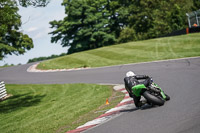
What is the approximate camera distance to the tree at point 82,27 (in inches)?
2109

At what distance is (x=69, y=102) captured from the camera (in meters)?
11.8

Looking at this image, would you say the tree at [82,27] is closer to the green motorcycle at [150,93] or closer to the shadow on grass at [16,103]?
the shadow on grass at [16,103]

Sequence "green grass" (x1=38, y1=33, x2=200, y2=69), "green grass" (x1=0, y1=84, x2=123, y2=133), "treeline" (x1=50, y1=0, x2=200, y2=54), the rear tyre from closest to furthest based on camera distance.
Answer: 1. the rear tyre
2. "green grass" (x1=0, y1=84, x2=123, y2=133)
3. "green grass" (x1=38, y1=33, x2=200, y2=69)
4. "treeline" (x1=50, y1=0, x2=200, y2=54)

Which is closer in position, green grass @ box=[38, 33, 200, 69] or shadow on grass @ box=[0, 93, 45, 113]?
shadow on grass @ box=[0, 93, 45, 113]

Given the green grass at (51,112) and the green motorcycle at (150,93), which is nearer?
the green motorcycle at (150,93)

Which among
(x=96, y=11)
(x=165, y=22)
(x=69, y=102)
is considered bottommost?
(x=69, y=102)

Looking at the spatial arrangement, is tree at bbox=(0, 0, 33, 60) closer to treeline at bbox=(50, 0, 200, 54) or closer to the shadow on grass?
the shadow on grass

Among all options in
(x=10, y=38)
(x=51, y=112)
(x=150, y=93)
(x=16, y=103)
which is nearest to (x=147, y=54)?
(x=16, y=103)

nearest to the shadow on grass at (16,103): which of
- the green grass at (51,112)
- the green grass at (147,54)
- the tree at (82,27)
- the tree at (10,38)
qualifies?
the green grass at (51,112)

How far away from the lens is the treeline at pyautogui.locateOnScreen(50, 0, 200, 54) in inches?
2078

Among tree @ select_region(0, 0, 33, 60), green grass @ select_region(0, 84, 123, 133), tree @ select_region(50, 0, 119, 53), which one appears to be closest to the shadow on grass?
green grass @ select_region(0, 84, 123, 133)

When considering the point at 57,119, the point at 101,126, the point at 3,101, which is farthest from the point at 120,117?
the point at 3,101

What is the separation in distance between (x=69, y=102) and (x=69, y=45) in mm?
46812

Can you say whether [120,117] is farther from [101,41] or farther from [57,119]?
[101,41]
